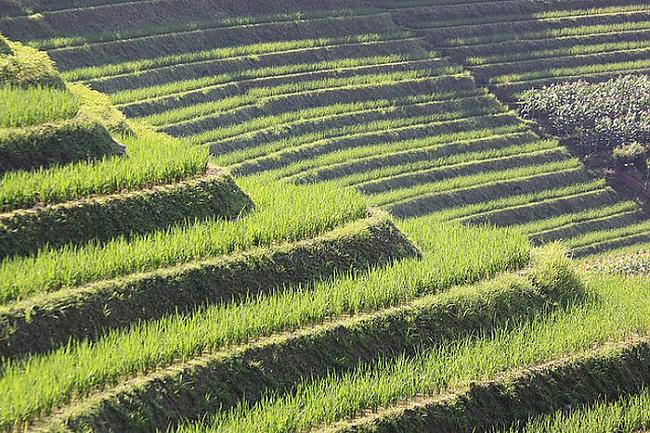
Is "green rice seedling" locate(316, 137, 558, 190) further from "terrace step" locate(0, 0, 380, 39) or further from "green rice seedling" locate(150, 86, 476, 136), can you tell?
"terrace step" locate(0, 0, 380, 39)

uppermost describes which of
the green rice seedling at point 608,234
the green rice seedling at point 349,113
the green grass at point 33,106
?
the green grass at point 33,106

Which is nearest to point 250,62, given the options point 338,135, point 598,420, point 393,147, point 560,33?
point 338,135

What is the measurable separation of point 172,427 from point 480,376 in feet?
9.70

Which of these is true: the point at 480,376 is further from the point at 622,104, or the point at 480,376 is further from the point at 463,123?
the point at 622,104

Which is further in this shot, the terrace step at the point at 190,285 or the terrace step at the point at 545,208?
the terrace step at the point at 545,208

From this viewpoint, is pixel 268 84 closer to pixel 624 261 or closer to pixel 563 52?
pixel 624 261

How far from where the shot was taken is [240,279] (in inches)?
413

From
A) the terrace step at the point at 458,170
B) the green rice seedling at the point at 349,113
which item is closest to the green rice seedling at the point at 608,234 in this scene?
the terrace step at the point at 458,170

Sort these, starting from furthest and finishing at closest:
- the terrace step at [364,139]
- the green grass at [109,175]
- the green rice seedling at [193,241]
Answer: the terrace step at [364,139]
the green grass at [109,175]
the green rice seedling at [193,241]

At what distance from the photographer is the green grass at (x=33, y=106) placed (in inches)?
448

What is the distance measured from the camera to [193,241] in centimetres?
1057

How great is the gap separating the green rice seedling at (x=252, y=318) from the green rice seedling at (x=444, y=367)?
2.02ft

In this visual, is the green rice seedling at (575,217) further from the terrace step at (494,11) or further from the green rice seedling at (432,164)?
the terrace step at (494,11)

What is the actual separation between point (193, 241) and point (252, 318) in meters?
1.15
